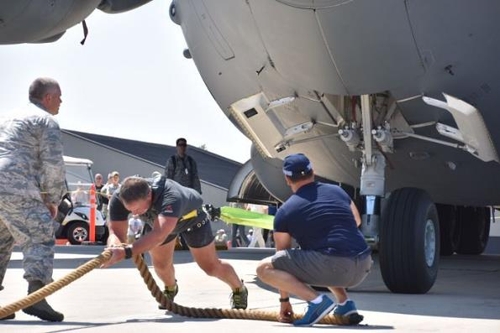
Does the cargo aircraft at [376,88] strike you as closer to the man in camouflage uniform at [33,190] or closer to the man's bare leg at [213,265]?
the man's bare leg at [213,265]

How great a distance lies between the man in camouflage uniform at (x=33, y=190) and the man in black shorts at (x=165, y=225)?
399mm

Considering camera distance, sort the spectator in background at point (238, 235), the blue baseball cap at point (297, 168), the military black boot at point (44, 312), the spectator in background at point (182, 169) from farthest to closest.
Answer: the spectator in background at point (238, 235), the spectator in background at point (182, 169), the blue baseball cap at point (297, 168), the military black boot at point (44, 312)

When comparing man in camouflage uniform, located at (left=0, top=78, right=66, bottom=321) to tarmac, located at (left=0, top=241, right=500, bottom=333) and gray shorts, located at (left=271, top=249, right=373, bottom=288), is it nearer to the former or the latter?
tarmac, located at (left=0, top=241, right=500, bottom=333)

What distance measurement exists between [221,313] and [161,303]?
495mm

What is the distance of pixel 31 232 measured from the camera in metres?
6.75

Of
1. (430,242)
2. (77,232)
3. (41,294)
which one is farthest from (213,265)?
(77,232)

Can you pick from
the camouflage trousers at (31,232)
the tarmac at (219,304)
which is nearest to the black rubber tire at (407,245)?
the tarmac at (219,304)

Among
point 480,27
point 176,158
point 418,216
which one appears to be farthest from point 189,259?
point 480,27

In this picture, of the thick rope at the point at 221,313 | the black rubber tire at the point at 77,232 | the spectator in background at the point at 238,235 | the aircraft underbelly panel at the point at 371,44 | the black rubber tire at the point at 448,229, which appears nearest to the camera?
the thick rope at the point at 221,313

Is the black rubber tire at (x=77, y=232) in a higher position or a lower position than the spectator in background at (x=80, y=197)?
lower

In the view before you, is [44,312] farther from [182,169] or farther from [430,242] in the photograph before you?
[182,169]

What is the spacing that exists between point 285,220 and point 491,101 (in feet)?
10.4

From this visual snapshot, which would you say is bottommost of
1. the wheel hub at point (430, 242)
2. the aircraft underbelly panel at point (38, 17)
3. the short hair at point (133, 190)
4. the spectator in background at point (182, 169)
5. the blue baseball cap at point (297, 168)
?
the wheel hub at point (430, 242)

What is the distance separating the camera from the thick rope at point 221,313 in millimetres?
6500
